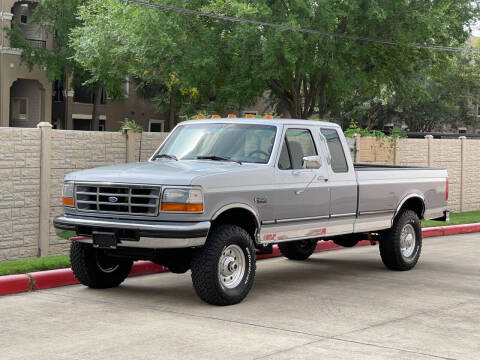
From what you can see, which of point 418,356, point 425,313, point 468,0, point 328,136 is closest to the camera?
point 418,356

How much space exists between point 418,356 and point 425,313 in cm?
214

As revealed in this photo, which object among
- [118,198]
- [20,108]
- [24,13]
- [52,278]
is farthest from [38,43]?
[118,198]

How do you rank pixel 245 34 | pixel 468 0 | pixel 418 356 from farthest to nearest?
pixel 468 0, pixel 245 34, pixel 418 356

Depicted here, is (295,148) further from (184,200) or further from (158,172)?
(184,200)

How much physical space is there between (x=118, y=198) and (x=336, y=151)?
3.53 meters

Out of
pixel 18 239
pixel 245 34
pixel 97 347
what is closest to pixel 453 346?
pixel 97 347

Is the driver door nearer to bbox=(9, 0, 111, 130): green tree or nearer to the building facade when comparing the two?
bbox=(9, 0, 111, 130): green tree

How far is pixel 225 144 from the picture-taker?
1084 centimetres

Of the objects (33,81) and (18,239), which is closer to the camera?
(18,239)

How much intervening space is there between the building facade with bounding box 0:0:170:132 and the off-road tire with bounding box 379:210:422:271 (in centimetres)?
3188

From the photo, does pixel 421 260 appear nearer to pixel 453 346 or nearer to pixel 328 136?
pixel 328 136

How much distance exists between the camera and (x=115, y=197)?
9750 millimetres

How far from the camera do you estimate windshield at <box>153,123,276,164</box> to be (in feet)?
35.1

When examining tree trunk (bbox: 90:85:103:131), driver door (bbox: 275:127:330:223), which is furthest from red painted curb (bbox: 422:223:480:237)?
tree trunk (bbox: 90:85:103:131)
